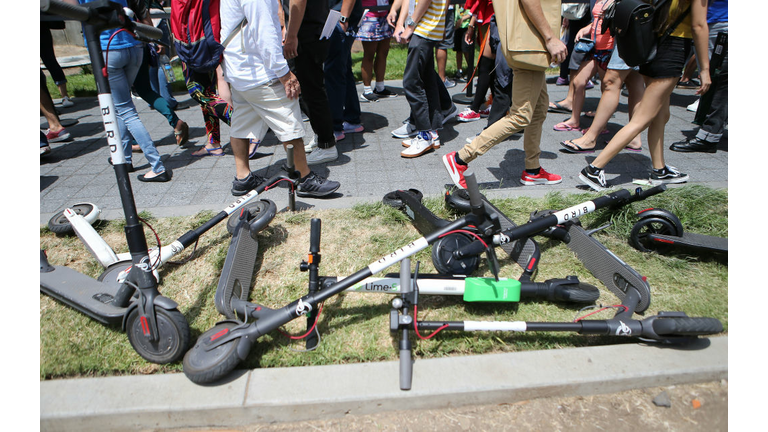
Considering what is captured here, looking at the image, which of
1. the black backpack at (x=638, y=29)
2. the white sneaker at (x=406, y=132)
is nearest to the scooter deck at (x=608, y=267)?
the black backpack at (x=638, y=29)

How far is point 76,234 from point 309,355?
232cm

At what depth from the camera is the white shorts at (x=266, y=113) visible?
3703 millimetres

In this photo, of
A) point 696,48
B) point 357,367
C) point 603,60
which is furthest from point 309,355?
point 603,60

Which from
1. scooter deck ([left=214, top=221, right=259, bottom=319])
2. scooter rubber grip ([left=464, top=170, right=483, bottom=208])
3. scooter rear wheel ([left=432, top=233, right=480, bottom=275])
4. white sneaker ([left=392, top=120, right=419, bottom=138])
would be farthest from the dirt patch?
white sneaker ([left=392, top=120, right=419, bottom=138])

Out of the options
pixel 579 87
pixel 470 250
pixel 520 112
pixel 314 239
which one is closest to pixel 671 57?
pixel 520 112

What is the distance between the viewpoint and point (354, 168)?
16.1ft

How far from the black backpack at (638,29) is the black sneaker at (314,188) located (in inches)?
108

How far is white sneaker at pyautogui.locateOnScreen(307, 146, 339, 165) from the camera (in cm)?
491

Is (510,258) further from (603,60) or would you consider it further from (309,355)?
(603,60)

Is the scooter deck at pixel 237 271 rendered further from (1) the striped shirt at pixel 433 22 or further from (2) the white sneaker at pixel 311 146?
(1) the striped shirt at pixel 433 22

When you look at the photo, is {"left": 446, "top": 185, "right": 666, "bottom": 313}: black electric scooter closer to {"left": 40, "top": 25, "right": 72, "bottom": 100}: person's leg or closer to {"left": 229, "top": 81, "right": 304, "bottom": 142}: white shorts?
{"left": 229, "top": 81, "right": 304, "bottom": 142}: white shorts

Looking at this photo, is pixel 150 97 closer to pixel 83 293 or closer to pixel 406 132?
pixel 406 132

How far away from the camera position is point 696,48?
11.9ft

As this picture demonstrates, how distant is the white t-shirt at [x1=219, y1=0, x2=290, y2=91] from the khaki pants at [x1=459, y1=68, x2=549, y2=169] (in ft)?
5.65
